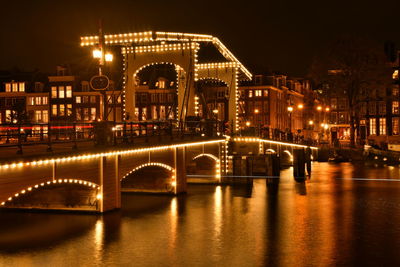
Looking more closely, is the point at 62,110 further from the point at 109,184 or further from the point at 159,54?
the point at 109,184

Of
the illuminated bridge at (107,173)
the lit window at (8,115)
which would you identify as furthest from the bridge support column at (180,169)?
the lit window at (8,115)

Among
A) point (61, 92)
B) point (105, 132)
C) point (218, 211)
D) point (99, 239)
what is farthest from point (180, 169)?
point (61, 92)

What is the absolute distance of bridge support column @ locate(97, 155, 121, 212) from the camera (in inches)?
895

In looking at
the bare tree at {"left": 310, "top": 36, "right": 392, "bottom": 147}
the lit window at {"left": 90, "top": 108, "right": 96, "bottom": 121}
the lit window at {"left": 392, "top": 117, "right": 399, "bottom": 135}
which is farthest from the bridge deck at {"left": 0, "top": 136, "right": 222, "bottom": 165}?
the lit window at {"left": 392, "top": 117, "right": 399, "bottom": 135}

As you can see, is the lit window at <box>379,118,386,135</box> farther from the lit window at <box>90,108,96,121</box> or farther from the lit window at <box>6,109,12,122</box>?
the lit window at <box>6,109,12,122</box>

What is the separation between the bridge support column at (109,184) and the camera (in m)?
22.7

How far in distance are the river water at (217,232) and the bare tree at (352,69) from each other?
1222 inches

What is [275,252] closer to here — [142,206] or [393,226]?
[393,226]

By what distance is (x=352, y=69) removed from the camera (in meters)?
61.0

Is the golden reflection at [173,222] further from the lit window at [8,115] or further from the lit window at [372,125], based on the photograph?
the lit window at [372,125]

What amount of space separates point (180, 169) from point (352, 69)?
3605 centimetres

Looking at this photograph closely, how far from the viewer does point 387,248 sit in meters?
17.5

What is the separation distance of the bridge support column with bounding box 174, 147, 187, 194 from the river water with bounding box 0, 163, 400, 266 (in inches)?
37.5

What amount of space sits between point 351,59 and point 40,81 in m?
41.6
